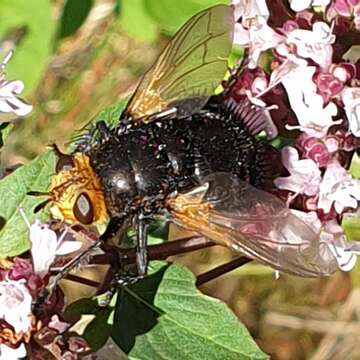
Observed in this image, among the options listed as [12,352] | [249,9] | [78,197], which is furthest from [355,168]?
[12,352]

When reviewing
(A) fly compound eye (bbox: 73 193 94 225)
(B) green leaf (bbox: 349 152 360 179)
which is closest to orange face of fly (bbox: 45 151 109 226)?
(A) fly compound eye (bbox: 73 193 94 225)

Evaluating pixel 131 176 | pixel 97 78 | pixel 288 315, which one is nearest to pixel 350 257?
pixel 131 176

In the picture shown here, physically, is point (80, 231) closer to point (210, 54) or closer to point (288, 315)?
point (210, 54)

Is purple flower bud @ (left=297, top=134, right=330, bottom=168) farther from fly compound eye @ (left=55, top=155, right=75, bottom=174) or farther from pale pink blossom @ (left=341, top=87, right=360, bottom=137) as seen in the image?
fly compound eye @ (left=55, top=155, right=75, bottom=174)

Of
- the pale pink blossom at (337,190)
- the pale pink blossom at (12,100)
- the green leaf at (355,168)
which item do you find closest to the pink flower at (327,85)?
the pale pink blossom at (337,190)

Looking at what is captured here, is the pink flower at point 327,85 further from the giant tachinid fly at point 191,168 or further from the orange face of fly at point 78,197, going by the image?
the orange face of fly at point 78,197

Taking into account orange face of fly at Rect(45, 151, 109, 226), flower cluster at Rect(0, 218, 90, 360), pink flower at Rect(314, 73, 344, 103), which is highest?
pink flower at Rect(314, 73, 344, 103)

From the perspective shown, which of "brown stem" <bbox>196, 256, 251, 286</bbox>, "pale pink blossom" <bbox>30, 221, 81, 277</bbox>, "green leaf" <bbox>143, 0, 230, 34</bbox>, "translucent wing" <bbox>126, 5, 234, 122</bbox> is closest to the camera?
"pale pink blossom" <bbox>30, 221, 81, 277</bbox>
